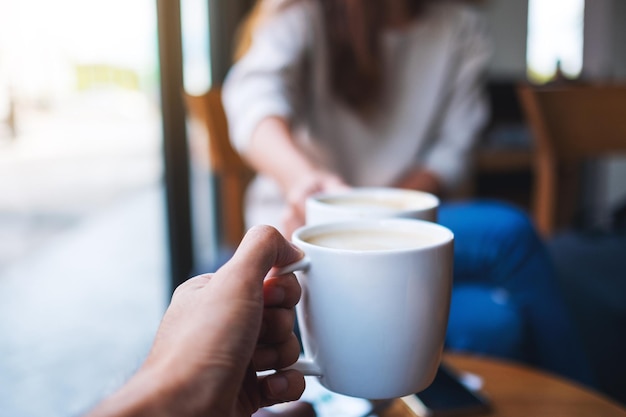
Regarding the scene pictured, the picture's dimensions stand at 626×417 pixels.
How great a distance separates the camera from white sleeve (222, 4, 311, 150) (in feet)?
3.09

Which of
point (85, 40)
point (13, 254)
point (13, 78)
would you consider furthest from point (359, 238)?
point (13, 254)

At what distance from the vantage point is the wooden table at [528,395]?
0.57 meters

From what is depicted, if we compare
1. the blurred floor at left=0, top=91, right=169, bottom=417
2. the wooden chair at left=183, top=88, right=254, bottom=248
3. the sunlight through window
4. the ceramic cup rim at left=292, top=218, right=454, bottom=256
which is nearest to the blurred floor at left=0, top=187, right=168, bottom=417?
the blurred floor at left=0, top=91, right=169, bottom=417

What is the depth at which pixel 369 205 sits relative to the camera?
23.3 inches

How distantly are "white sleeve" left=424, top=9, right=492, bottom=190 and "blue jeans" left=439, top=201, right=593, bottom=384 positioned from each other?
0.18 m

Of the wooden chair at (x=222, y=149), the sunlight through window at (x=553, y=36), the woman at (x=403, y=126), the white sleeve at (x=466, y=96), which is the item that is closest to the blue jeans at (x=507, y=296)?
the woman at (x=403, y=126)

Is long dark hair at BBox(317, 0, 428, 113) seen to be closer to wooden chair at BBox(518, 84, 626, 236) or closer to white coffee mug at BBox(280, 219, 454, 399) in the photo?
wooden chair at BBox(518, 84, 626, 236)

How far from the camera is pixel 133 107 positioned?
184 cm

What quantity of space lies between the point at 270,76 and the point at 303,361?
685mm

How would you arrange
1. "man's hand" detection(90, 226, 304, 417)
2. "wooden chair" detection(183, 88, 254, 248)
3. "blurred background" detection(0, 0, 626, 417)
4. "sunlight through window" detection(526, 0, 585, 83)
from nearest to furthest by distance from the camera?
"man's hand" detection(90, 226, 304, 417), "blurred background" detection(0, 0, 626, 417), "wooden chair" detection(183, 88, 254, 248), "sunlight through window" detection(526, 0, 585, 83)

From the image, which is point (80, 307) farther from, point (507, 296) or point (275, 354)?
point (275, 354)

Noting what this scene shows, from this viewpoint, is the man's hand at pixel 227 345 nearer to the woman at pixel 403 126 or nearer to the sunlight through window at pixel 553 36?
the woman at pixel 403 126

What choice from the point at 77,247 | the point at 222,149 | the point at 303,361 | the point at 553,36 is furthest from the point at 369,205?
the point at 553,36

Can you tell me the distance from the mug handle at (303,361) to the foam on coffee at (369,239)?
4 centimetres
